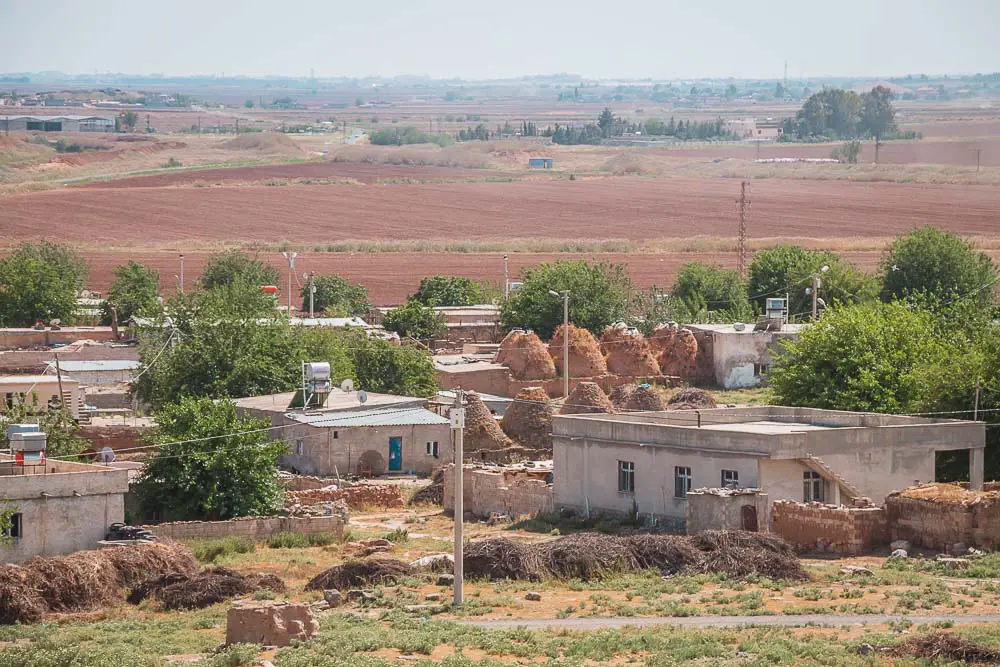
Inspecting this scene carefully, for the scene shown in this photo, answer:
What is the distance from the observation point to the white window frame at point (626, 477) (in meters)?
35.6

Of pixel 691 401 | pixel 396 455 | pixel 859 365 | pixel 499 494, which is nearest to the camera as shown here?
pixel 499 494

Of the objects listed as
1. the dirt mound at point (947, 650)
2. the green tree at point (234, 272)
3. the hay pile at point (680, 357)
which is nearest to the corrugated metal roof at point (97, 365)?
the hay pile at point (680, 357)

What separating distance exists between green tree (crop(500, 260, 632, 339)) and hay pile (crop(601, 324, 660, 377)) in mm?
6497

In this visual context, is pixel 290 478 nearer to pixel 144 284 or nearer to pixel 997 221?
pixel 144 284

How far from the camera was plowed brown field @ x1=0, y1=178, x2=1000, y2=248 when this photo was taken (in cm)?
11981

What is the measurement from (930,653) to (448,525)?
50.5 ft

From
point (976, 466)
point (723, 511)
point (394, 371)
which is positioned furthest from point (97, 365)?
point (976, 466)

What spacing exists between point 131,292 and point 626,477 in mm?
39125

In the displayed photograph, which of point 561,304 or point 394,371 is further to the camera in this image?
point 561,304

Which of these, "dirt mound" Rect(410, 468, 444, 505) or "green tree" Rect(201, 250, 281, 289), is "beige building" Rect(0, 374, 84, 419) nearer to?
"dirt mound" Rect(410, 468, 444, 505)

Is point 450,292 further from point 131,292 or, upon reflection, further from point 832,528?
point 832,528

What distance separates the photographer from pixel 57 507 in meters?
31.1

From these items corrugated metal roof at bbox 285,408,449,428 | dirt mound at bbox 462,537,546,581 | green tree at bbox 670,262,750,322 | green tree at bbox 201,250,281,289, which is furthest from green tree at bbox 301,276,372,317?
dirt mound at bbox 462,537,546,581

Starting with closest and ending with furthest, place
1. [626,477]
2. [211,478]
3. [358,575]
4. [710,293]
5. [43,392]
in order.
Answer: [358,575] < [211,478] < [626,477] < [43,392] < [710,293]
